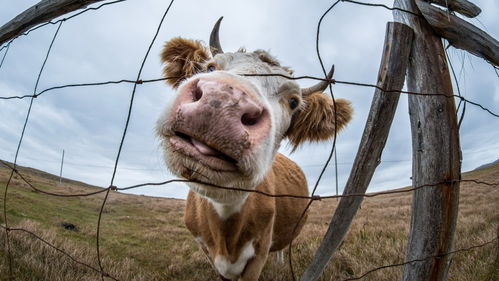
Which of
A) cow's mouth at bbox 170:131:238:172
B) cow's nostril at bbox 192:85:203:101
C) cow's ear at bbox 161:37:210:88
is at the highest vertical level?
cow's ear at bbox 161:37:210:88

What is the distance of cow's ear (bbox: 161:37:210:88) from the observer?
384 cm

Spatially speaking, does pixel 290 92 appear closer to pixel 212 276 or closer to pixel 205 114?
pixel 205 114

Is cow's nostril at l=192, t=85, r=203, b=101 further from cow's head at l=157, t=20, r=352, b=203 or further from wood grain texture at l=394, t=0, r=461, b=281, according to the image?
wood grain texture at l=394, t=0, r=461, b=281

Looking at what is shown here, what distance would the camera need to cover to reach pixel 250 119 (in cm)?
189

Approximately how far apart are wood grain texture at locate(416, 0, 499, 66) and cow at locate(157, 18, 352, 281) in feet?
2.14

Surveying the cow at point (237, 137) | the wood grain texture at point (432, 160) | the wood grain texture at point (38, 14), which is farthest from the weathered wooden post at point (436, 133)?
the wood grain texture at point (38, 14)

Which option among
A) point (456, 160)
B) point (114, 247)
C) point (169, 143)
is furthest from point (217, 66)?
point (114, 247)

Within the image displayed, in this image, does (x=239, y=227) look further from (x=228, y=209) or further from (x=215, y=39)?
(x=215, y=39)

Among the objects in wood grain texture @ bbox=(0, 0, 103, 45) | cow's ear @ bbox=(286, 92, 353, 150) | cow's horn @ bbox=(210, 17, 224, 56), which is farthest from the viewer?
cow's horn @ bbox=(210, 17, 224, 56)

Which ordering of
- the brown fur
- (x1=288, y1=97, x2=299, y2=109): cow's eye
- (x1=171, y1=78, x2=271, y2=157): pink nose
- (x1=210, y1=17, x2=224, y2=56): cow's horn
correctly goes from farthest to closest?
1. (x1=210, y1=17, x2=224, y2=56): cow's horn
2. the brown fur
3. (x1=288, y1=97, x2=299, y2=109): cow's eye
4. (x1=171, y1=78, x2=271, y2=157): pink nose

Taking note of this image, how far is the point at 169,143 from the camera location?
1.84 m

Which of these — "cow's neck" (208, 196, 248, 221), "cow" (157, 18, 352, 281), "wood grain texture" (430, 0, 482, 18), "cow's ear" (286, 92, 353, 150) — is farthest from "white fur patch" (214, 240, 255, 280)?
"wood grain texture" (430, 0, 482, 18)

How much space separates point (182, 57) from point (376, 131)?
274cm

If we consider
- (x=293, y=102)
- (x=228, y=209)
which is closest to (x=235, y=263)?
(x=228, y=209)
